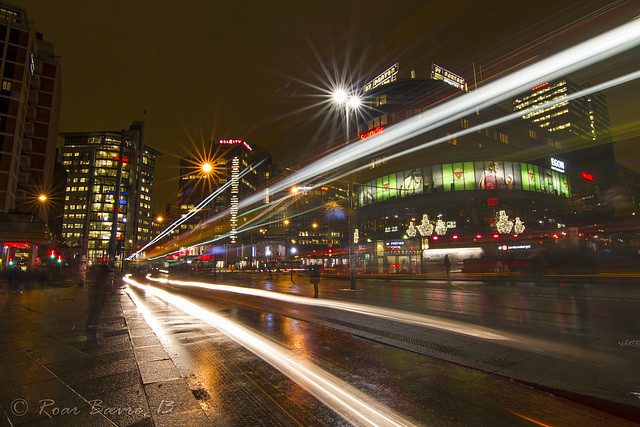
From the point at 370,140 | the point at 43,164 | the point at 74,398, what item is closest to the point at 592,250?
the point at 74,398

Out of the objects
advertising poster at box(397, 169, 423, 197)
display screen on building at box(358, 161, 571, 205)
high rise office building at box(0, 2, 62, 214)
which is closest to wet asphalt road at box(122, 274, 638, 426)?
display screen on building at box(358, 161, 571, 205)

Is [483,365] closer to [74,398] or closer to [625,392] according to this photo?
[625,392]

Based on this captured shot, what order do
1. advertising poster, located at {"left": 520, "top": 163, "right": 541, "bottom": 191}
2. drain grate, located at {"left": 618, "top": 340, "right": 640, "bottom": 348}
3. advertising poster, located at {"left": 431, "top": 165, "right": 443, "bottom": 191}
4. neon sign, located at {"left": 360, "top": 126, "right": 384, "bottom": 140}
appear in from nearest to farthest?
drain grate, located at {"left": 618, "top": 340, "right": 640, "bottom": 348}, advertising poster, located at {"left": 431, "top": 165, "right": 443, "bottom": 191}, advertising poster, located at {"left": 520, "top": 163, "right": 541, "bottom": 191}, neon sign, located at {"left": 360, "top": 126, "right": 384, "bottom": 140}

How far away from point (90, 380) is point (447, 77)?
328ft

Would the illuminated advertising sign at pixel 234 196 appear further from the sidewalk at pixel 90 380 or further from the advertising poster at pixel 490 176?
the sidewalk at pixel 90 380

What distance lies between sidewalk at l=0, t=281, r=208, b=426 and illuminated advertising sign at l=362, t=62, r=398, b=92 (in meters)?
91.1

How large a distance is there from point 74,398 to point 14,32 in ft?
241

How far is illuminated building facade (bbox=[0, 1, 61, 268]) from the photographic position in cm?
4956

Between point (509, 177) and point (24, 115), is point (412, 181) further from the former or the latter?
point (24, 115)

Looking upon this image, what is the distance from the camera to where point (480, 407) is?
3.95m

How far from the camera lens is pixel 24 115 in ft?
178

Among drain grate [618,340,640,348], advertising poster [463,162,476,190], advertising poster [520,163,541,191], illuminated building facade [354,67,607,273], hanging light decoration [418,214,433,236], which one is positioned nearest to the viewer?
drain grate [618,340,640,348]

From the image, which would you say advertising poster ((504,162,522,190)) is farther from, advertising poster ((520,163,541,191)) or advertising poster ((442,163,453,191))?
advertising poster ((442,163,453,191))

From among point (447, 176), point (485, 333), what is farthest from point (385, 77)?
point (485, 333)
